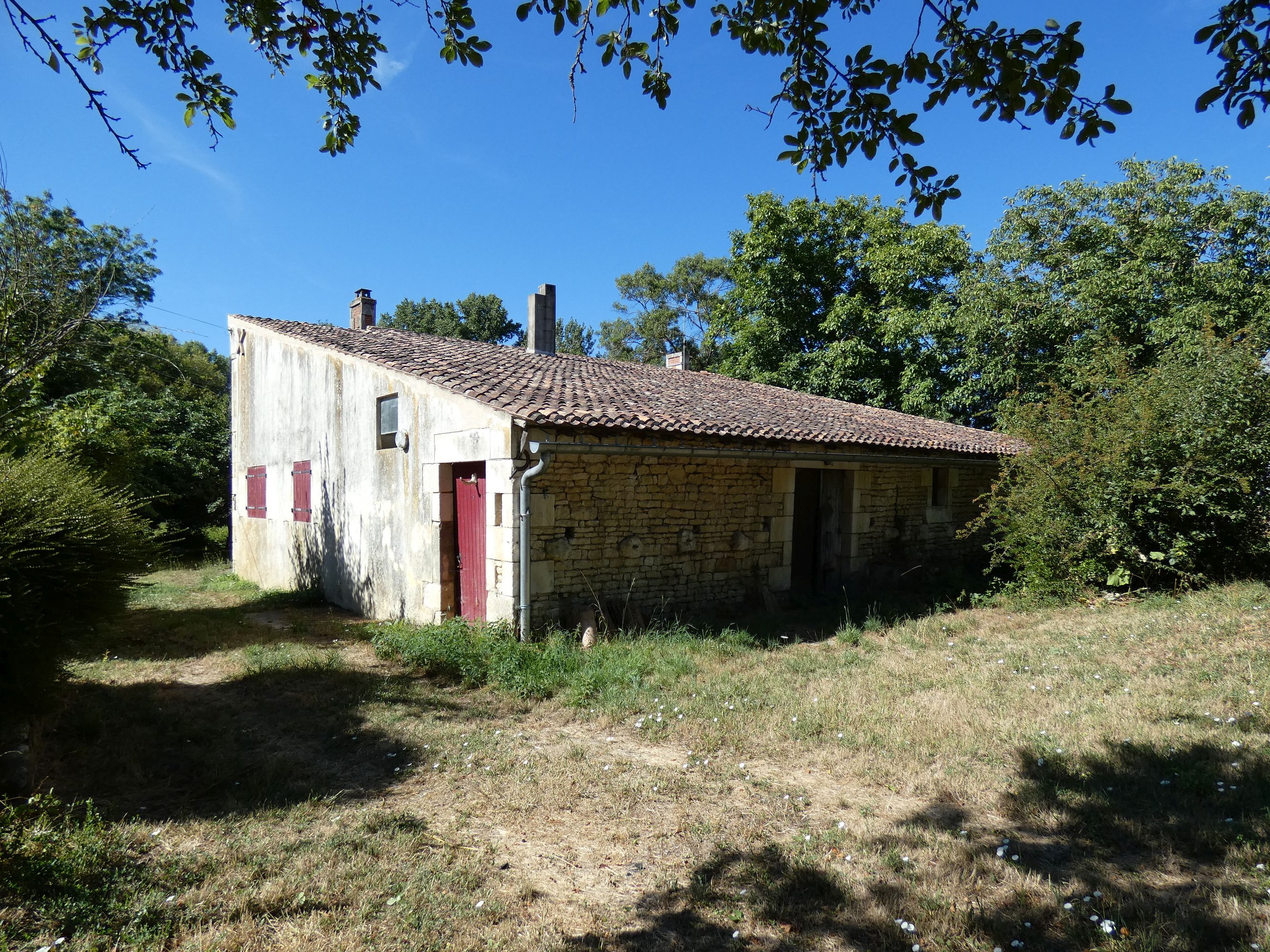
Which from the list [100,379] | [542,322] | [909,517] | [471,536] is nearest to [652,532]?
[471,536]

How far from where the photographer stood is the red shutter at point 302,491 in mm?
11000

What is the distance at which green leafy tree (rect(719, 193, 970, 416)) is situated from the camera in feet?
60.4

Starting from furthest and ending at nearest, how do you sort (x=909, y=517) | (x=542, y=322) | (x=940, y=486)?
(x=940, y=486) → (x=542, y=322) → (x=909, y=517)

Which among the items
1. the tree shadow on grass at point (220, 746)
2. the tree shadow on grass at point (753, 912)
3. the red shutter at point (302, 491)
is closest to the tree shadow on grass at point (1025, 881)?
the tree shadow on grass at point (753, 912)

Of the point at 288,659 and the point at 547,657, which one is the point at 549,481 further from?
the point at 288,659

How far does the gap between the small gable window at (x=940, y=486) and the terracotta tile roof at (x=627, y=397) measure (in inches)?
25.7

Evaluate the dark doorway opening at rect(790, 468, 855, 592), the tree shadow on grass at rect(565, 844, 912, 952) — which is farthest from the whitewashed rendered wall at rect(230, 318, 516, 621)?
the dark doorway opening at rect(790, 468, 855, 592)

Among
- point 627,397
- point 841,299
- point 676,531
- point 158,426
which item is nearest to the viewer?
point 676,531

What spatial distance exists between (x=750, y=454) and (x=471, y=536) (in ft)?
11.8

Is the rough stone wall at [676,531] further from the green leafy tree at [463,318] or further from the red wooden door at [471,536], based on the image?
the green leafy tree at [463,318]

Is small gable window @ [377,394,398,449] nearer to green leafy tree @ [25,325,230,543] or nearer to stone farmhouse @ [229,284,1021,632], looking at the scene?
stone farmhouse @ [229,284,1021,632]

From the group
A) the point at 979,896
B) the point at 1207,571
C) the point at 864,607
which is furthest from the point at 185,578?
the point at 1207,571

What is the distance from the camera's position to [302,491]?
443 inches

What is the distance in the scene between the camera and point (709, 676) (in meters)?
6.21
